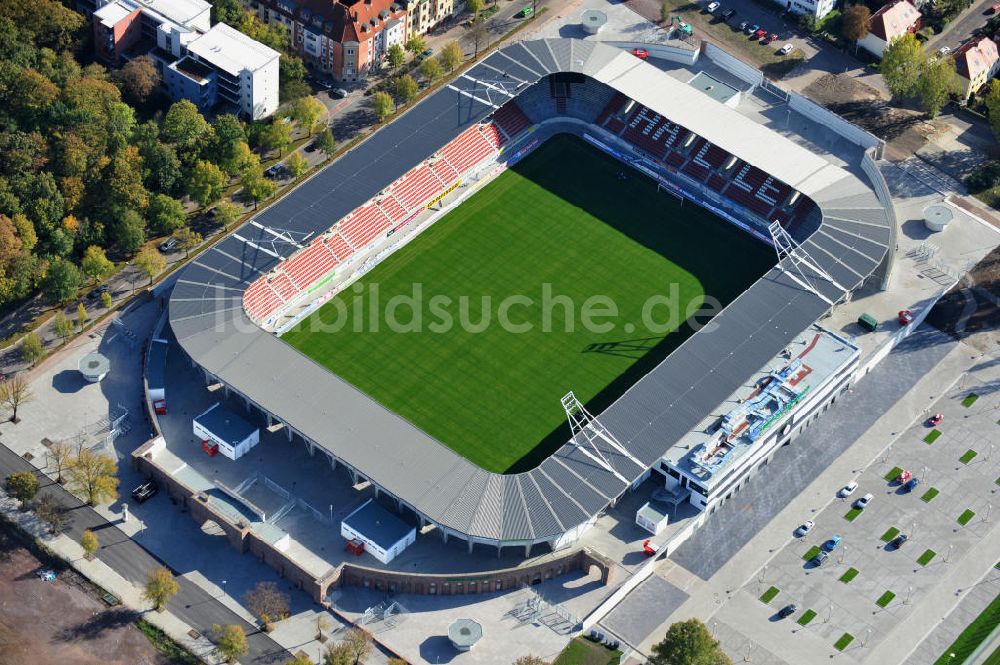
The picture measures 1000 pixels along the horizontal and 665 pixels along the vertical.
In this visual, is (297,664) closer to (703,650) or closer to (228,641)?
(228,641)

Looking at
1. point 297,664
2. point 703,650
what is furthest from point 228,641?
point 703,650
